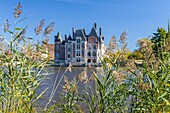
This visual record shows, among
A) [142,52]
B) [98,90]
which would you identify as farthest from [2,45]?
[142,52]

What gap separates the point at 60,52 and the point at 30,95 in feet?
133

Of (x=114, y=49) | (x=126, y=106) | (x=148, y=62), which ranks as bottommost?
(x=126, y=106)

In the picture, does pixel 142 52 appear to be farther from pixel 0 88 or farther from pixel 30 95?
pixel 0 88

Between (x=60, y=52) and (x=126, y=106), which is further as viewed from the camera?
(x=60, y=52)

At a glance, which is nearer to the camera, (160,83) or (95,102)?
(160,83)

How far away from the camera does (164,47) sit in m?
2.17

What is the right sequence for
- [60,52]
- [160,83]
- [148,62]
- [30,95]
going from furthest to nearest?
1. [60,52]
2. [148,62]
3. [30,95]
4. [160,83]

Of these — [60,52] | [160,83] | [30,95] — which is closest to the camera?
[160,83]

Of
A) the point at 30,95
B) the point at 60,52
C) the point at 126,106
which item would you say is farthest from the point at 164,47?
the point at 60,52

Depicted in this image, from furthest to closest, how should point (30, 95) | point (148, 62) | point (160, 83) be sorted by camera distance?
point (148, 62)
point (30, 95)
point (160, 83)

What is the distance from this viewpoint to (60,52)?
42375 mm

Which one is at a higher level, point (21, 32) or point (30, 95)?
point (21, 32)

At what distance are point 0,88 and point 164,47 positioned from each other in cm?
177

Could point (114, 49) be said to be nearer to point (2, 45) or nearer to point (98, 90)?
point (98, 90)
